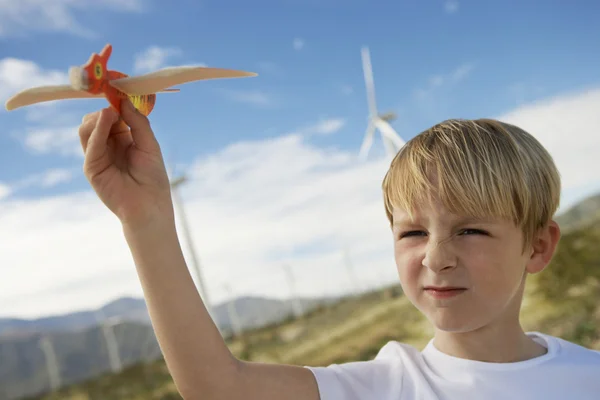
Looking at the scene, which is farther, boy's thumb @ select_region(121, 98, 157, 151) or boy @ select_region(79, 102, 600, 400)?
boy @ select_region(79, 102, 600, 400)

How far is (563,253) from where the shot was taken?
72.8ft

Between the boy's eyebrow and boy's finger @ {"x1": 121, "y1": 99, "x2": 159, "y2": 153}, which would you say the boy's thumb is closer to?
boy's finger @ {"x1": 121, "y1": 99, "x2": 159, "y2": 153}

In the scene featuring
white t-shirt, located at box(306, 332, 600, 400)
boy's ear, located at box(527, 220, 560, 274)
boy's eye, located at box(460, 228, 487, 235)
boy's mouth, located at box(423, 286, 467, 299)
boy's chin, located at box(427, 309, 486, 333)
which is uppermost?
boy's eye, located at box(460, 228, 487, 235)

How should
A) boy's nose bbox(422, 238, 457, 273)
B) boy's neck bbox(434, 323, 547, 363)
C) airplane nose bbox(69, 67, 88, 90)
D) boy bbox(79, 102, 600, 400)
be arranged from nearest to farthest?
airplane nose bbox(69, 67, 88, 90), boy bbox(79, 102, 600, 400), boy's nose bbox(422, 238, 457, 273), boy's neck bbox(434, 323, 547, 363)


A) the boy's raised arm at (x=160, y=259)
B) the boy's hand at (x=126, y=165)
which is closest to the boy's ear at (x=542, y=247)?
the boy's raised arm at (x=160, y=259)

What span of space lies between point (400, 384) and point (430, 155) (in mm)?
916

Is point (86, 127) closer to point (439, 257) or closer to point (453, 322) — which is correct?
point (439, 257)

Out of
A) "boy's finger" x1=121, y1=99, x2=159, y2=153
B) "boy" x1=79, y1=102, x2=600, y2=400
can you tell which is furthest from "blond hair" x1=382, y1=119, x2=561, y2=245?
"boy's finger" x1=121, y1=99, x2=159, y2=153

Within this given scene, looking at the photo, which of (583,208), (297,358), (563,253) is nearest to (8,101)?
(563,253)

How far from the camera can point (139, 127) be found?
1.96 m

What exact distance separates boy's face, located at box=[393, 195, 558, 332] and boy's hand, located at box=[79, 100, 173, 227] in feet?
3.09

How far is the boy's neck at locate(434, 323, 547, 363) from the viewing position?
8.68 ft

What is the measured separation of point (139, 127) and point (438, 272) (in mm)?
1176

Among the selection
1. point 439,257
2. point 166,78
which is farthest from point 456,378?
point 166,78
